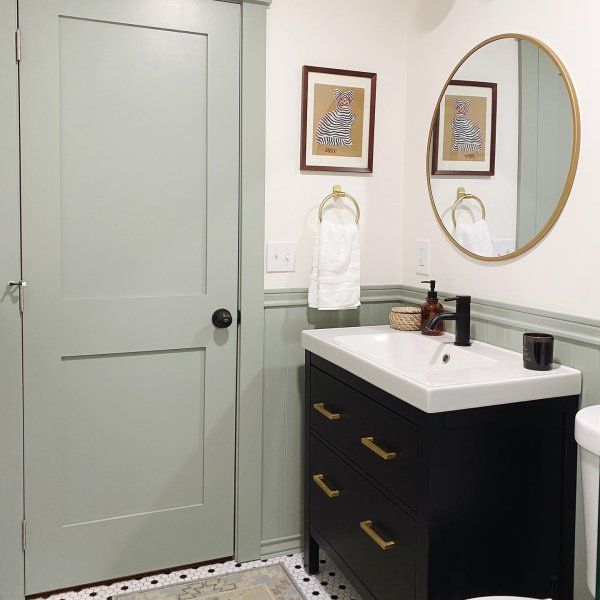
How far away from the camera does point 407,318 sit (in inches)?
86.9

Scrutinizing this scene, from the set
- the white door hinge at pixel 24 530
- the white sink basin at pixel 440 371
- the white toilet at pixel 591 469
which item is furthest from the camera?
the white door hinge at pixel 24 530

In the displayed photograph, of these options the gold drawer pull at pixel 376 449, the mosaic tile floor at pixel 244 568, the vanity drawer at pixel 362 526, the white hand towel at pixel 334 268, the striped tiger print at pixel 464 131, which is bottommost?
the mosaic tile floor at pixel 244 568

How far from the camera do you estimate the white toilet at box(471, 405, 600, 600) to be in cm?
132

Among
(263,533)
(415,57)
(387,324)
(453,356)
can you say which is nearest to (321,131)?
(415,57)

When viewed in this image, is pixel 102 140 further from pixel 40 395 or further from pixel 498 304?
pixel 498 304

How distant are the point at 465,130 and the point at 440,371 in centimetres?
87

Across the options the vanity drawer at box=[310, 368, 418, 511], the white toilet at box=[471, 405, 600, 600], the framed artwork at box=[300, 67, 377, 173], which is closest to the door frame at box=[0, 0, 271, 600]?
the framed artwork at box=[300, 67, 377, 173]

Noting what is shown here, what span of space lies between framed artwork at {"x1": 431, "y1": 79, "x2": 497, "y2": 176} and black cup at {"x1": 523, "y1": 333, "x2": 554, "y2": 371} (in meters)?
0.58

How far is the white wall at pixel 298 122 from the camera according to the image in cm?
222

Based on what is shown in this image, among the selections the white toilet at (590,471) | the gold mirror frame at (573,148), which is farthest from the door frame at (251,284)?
the white toilet at (590,471)

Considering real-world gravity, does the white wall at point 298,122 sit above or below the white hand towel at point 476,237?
above

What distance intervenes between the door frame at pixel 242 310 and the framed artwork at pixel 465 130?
0.62 m

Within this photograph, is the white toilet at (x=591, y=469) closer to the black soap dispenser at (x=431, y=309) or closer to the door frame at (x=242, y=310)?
the black soap dispenser at (x=431, y=309)

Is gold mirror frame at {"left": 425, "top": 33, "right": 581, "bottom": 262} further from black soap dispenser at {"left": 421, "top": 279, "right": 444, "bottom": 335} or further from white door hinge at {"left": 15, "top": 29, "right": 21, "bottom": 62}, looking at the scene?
white door hinge at {"left": 15, "top": 29, "right": 21, "bottom": 62}
